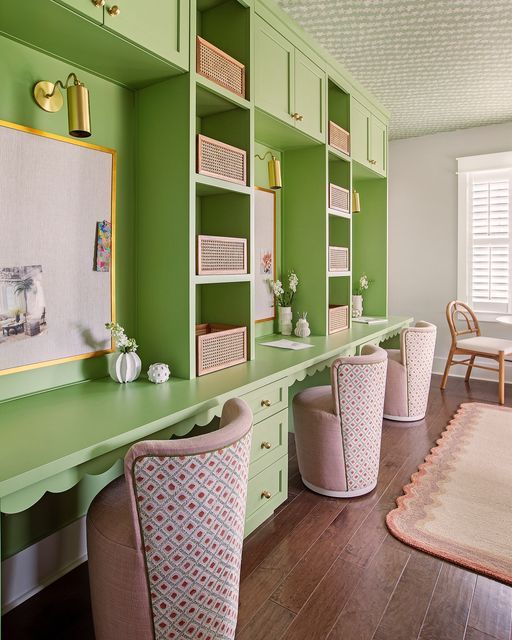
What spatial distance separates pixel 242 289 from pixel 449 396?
313 cm

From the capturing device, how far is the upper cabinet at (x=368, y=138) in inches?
147

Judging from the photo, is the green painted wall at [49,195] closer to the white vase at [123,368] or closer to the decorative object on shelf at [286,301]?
the white vase at [123,368]

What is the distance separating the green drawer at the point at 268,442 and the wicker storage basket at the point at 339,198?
176 cm

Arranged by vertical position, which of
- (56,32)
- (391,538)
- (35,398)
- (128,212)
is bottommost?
(391,538)

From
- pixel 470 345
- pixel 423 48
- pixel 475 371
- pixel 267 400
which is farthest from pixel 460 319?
pixel 267 400

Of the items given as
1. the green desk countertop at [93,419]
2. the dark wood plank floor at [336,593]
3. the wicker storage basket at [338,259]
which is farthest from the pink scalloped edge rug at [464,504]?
the wicker storage basket at [338,259]

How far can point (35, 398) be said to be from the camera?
177cm

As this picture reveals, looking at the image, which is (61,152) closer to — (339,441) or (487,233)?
(339,441)

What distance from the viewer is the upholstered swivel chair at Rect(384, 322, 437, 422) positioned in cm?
371

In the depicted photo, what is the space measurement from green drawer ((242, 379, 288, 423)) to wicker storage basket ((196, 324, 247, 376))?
0.25 m

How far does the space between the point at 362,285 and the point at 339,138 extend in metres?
1.56

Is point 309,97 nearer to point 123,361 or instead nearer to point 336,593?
point 123,361

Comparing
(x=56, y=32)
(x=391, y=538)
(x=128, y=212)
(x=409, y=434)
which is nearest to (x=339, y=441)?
(x=391, y=538)

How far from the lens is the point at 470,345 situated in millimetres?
4723
